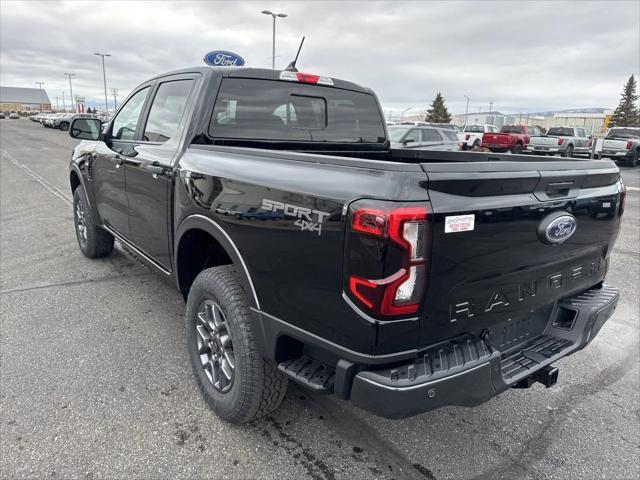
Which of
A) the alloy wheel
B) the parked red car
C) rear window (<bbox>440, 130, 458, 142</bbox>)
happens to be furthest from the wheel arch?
the parked red car

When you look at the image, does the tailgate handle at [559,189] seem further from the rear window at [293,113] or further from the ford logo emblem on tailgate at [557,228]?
the rear window at [293,113]

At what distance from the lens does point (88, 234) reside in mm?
5180

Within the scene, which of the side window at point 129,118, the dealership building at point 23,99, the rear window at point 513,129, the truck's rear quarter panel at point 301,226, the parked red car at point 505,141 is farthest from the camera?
the dealership building at point 23,99

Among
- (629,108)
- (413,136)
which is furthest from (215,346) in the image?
(629,108)

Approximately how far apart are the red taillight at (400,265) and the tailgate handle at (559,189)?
2.56 feet

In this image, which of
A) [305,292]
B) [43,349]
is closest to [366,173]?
[305,292]

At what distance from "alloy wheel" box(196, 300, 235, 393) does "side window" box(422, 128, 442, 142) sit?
12.8 m

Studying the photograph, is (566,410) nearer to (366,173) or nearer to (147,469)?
(366,173)

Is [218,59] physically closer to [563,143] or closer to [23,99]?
[563,143]

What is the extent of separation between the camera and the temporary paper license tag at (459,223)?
1783mm

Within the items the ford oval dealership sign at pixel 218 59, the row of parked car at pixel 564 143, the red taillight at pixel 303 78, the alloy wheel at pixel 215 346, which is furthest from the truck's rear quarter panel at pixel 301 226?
the row of parked car at pixel 564 143

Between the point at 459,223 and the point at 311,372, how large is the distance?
35.4 inches

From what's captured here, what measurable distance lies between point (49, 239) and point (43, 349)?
334 cm

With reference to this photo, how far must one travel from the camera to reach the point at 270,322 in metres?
2.22
